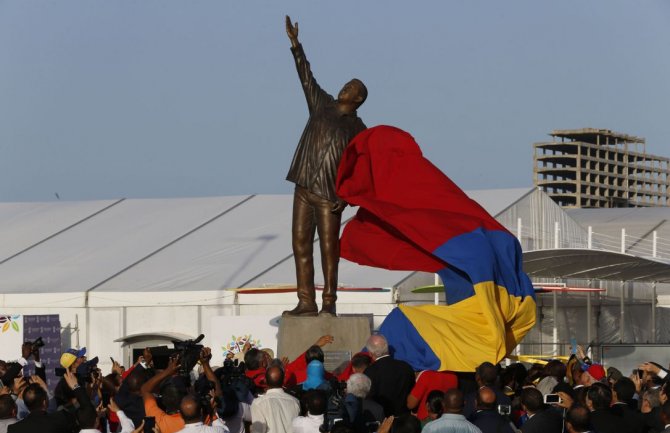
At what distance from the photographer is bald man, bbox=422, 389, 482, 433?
380 inches

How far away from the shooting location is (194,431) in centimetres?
914

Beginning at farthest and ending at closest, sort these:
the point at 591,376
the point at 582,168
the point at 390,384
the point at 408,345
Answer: the point at 582,168 < the point at 591,376 < the point at 408,345 < the point at 390,384

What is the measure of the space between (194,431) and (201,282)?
20.7m

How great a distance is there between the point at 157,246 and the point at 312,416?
22879 millimetres

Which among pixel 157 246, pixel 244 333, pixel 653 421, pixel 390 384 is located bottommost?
pixel 653 421

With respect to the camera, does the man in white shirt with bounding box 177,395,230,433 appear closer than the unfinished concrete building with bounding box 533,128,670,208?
Yes

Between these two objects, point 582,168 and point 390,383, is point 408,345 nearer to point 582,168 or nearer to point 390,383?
point 390,383

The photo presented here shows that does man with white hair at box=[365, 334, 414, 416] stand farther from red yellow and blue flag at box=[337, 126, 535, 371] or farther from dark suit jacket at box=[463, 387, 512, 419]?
red yellow and blue flag at box=[337, 126, 535, 371]

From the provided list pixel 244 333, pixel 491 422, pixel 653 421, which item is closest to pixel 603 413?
pixel 653 421

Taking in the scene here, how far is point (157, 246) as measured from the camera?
3266cm

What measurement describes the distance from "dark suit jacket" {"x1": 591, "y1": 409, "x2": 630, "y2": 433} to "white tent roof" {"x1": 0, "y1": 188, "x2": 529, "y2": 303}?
55.1 ft

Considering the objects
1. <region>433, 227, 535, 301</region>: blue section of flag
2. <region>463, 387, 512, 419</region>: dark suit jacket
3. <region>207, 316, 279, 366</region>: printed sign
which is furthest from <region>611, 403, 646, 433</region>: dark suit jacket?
<region>207, 316, 279, 366</region>: printed sign

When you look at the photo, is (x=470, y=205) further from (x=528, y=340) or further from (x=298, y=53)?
(x=528, y=340)

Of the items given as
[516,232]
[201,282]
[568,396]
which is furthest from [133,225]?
[568,396]
